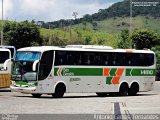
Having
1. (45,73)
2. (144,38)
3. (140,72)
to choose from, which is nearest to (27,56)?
(45,73)

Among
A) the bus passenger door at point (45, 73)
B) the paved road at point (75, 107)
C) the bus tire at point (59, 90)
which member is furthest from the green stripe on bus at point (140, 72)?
the paved road at point (75, 107)

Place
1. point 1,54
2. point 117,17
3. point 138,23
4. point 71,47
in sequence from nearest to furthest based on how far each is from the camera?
1. point 71,47
2. point 1,54
3. point 138,23
4. point 117,17

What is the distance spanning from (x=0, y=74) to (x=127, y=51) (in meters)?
8.36

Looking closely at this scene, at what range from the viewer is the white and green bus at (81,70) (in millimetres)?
27859

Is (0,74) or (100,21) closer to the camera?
(0,74)

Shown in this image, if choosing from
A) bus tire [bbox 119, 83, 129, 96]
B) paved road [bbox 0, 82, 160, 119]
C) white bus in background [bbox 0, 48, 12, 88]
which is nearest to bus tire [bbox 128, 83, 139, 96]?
bus tire [bbox 119, 83, 129, 96]

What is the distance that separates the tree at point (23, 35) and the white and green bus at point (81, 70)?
40728 mm

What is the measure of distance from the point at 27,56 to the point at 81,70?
3.41 m

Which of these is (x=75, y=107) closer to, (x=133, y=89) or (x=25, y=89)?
(x=25, y=89)

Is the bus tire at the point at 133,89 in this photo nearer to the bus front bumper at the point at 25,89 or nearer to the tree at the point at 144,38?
the bus front bumper at the point at 25,89

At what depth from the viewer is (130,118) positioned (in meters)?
16.3

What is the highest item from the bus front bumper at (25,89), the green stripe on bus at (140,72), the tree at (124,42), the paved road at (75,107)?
the tree at (124,42)

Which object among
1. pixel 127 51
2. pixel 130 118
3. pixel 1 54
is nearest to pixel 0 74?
pixel 1 54

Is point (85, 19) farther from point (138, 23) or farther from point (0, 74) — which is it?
point (0, 74)
